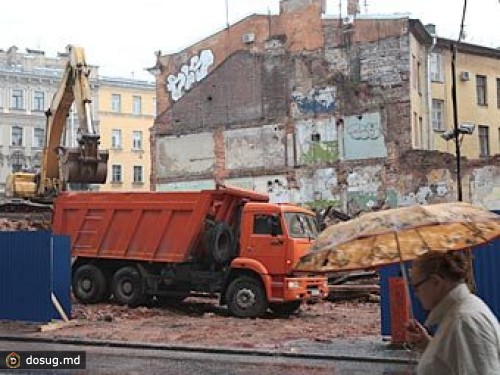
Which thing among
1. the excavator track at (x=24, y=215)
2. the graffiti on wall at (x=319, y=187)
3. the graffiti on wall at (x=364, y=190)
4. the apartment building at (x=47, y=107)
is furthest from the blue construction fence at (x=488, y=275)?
the apartment building at (x=47, y=107)

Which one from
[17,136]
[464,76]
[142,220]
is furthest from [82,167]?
[17,136]

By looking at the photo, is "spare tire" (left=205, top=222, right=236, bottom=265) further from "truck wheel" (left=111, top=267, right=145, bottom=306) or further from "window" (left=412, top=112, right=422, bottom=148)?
"window" (left=412, top=112, right=422, bottom=148)

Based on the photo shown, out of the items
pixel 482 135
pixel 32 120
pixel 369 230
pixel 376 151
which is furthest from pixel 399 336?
pixel 32 120

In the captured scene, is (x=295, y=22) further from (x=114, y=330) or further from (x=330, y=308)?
(x=114, y=330)

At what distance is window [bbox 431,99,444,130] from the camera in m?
42.2

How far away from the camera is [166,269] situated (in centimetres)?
2031

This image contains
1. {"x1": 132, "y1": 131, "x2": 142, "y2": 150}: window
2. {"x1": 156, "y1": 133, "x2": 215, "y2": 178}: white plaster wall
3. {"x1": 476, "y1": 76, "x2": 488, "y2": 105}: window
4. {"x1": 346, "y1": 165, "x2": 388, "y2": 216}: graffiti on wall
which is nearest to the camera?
{"x1": 346, "y1": 165, "x2": 388, "y2": 216}: graffiti on wall

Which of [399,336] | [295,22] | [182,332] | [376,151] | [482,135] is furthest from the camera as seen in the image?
[482,135]

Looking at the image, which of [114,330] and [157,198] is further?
[157,198]

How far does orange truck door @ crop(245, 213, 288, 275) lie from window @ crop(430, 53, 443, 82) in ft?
83.7

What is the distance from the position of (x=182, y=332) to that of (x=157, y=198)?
198 inches

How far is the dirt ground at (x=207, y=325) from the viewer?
15.5 m

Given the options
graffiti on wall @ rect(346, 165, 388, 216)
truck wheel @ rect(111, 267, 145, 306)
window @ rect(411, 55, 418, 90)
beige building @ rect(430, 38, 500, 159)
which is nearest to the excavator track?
truck wheel @ rect(111, 267, 145, 306)

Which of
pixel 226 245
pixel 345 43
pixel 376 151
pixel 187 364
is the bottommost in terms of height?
pixel 187 364
